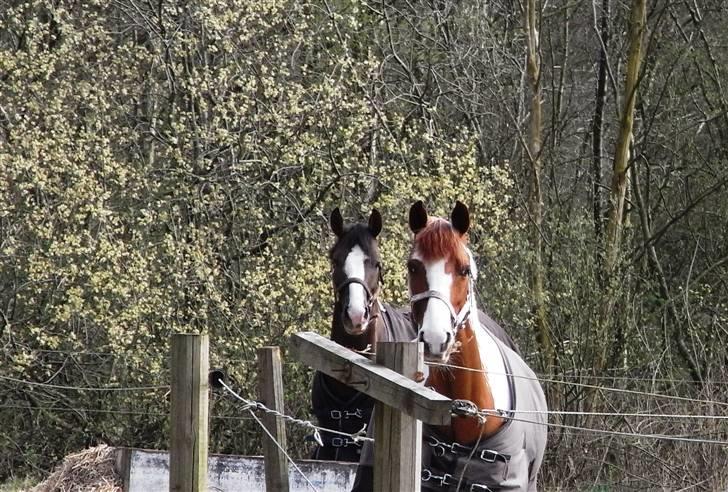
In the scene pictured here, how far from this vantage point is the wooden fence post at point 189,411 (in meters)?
4.55

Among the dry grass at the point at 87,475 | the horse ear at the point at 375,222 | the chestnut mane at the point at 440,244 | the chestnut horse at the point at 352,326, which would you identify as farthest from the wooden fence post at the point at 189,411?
the horse ear at the point at 375,222

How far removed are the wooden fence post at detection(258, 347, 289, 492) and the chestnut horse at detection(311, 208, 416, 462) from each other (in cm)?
181

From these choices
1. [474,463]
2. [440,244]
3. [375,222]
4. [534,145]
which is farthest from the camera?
[534,145]

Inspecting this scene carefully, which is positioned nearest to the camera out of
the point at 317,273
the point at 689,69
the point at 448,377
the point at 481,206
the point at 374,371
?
the point at 374,371

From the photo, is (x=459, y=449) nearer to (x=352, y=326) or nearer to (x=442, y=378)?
(x=442, y=378)

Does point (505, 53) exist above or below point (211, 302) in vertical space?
above

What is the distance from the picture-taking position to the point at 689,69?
15.4 m

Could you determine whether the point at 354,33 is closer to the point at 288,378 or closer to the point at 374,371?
the point at 288,378

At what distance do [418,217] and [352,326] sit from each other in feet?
5.38

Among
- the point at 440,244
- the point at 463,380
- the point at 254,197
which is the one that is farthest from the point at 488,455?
the point at 254,197

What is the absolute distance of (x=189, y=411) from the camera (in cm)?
456

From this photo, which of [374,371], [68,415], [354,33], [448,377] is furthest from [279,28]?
[374,371]

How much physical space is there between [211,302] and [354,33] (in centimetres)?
345

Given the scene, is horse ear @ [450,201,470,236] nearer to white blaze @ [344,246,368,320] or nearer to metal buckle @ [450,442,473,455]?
metal buckle @ [450,442,473,455]
